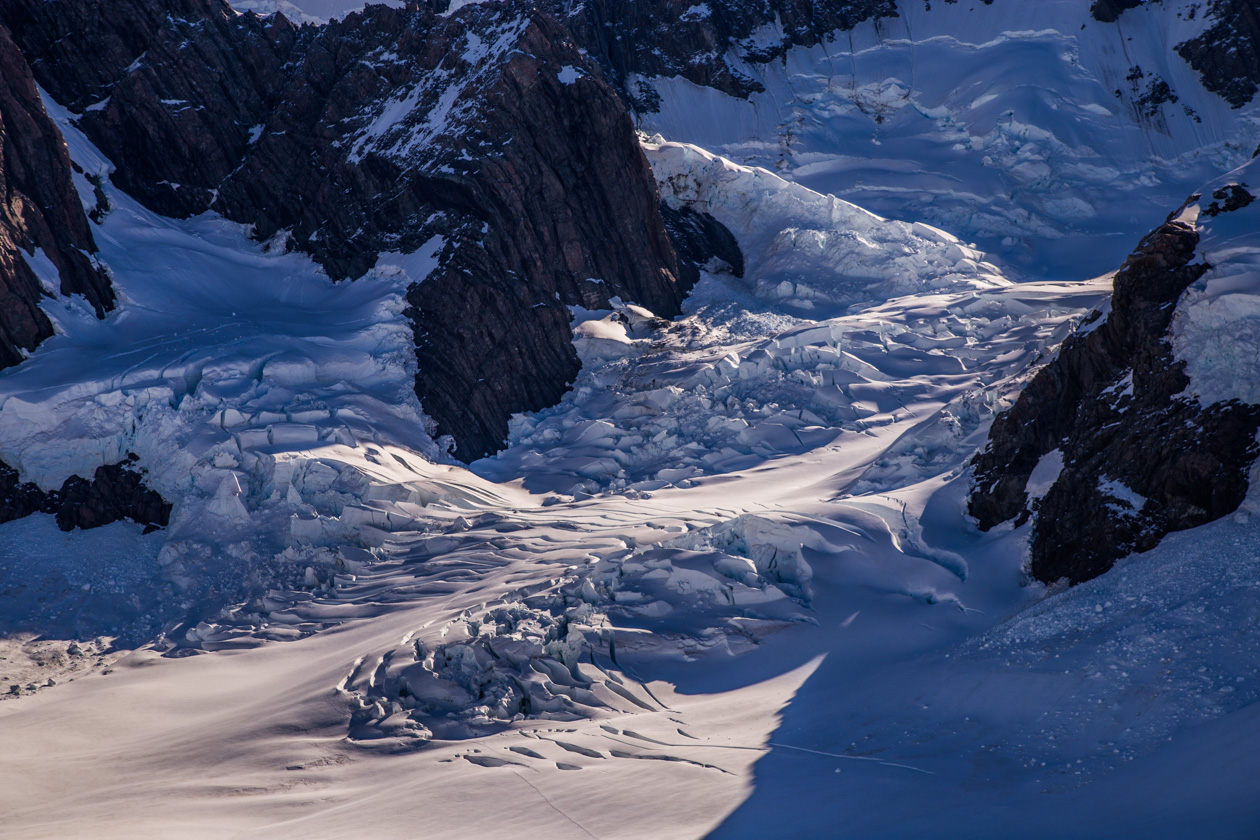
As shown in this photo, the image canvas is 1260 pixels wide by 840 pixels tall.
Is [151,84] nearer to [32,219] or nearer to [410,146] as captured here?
[410,146]

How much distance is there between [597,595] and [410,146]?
20.9 metres

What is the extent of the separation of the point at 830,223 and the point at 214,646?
2616 centimetres

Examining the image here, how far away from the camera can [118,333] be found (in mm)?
24109

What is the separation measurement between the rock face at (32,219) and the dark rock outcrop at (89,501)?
399 cm

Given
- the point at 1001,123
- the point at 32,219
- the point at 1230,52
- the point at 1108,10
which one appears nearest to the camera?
the point at 32,219

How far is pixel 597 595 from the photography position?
48.4ft

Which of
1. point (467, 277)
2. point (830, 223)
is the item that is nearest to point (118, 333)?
point (467, 277)

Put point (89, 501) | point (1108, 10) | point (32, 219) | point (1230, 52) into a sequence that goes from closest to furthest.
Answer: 1. point (89, 501)
2. point (32, 219)
3. point (1230, 52)
4. point (1108, 10)

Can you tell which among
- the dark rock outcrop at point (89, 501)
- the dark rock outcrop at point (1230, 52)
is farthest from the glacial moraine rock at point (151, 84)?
the dark rock outcrop at point (1230, 52)

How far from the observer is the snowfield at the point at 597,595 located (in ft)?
31.3

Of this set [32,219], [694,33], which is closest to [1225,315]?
[32,219]

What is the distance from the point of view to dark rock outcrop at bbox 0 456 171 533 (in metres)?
20.1

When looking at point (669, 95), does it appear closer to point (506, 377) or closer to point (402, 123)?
point (402, 123)

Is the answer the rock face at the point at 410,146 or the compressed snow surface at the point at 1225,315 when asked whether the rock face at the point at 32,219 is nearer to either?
the rock face at the point at 410,146
